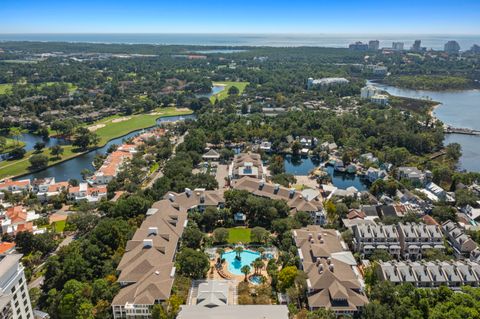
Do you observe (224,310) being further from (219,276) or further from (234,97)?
(234,97)

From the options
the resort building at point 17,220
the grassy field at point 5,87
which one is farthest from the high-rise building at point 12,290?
the grassy field at point 5,87

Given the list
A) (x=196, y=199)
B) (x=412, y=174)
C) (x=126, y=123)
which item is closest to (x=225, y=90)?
(x=126, y=123)

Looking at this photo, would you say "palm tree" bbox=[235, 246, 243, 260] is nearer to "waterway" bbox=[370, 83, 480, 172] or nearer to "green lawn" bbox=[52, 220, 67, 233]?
"green lawn" bbox=[52, 220, 67, 233]

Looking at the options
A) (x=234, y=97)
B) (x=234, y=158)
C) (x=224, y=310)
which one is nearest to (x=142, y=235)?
(x=224, y=310)

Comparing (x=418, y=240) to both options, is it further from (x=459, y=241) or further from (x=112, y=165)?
(x=112, y=165)

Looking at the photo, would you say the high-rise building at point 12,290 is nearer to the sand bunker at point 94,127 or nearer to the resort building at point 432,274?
the resort building at point 432,274

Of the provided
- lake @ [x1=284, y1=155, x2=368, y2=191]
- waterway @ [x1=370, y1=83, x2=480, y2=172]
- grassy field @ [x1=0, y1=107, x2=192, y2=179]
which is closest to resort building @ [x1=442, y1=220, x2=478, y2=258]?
lake @ [x1=284, y1=155, x2=368, y2=191]
